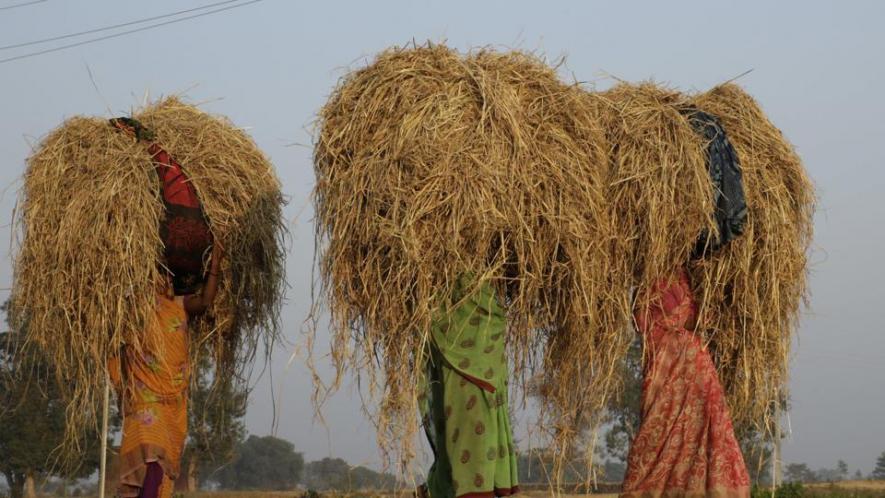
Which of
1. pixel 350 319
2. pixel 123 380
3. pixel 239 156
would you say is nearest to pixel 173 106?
pixel 239 156

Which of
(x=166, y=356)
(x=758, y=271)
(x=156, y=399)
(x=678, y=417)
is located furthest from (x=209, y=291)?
(x=758, y=271)

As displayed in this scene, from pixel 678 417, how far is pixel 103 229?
3447 mm

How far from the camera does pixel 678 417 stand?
682cm

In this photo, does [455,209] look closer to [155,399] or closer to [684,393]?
[684,393]

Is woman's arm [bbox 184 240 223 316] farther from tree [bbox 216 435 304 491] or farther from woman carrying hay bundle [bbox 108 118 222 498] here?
tree [bbox 216 435 304 491]

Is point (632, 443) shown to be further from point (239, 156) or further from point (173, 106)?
point (173, 106)

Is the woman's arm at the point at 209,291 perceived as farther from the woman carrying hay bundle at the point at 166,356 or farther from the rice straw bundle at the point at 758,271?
the rice straw bundle at the point at 758,271

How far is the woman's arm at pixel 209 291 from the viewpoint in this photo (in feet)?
24.5

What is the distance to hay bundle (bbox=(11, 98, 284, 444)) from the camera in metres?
7.00

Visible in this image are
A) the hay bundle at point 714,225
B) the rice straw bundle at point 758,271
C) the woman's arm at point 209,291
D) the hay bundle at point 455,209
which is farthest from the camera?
the woman's arm at point 209,291

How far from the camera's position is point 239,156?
7.82m

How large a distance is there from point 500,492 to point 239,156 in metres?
2.91

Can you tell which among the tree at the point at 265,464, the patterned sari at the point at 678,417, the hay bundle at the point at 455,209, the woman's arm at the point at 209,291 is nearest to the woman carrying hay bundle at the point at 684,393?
the patterned sari at the point at 678,417

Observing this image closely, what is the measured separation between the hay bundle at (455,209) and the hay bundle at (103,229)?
1.43m
